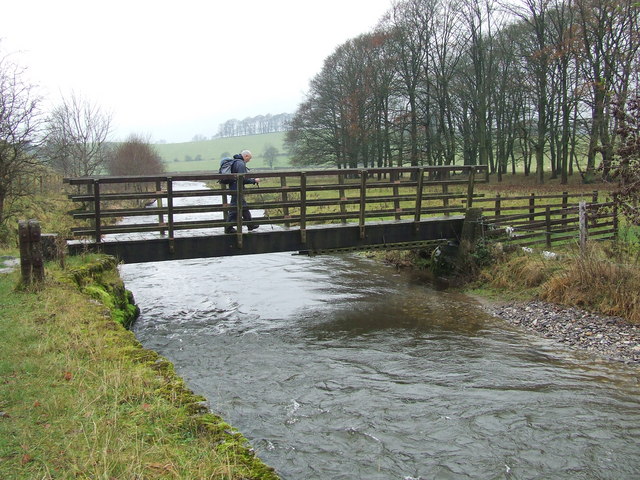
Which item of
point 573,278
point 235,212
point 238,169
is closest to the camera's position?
point 573,278

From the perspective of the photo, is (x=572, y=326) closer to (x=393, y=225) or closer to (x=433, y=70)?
(x=393, y=225)

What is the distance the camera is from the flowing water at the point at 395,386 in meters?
5.04

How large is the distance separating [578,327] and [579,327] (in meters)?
0.02

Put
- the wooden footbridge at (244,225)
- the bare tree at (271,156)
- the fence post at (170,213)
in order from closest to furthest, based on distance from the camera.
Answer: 1. the wooden footbridge at (244,225)
2. the fence post at (170,213)
3. the bare tree at (271,156)

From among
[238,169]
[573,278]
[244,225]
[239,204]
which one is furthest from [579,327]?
[238,169]

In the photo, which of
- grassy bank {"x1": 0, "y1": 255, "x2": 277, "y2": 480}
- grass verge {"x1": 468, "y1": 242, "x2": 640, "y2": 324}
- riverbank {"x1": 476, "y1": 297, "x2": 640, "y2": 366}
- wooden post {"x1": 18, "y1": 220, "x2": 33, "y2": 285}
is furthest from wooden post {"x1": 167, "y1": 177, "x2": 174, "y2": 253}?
grass verge {"x1": 468, "y1": 242, "x2": 640, "y2": 324}

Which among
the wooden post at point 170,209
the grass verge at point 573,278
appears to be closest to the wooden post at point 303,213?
the wooden post at point 170,209

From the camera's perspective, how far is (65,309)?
22.0 ft

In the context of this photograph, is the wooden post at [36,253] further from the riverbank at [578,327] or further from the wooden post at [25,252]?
the riverbank at [578,327]

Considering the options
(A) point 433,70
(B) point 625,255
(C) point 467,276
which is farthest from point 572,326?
(A) point 433,70

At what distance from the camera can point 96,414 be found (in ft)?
13.7

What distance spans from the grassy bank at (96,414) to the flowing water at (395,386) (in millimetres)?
1097

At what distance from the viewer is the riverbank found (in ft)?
27.0

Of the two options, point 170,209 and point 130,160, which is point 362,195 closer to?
point 170,209
